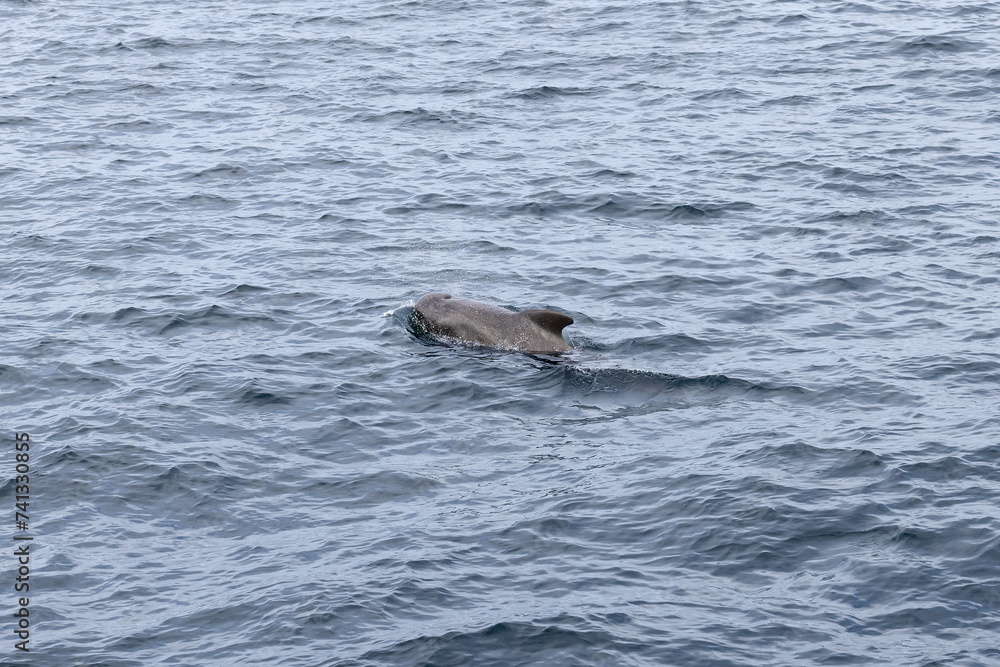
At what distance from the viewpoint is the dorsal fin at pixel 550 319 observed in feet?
63.1

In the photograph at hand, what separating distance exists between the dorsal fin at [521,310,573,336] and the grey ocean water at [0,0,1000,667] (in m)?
0.52

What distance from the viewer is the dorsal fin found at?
757 inches

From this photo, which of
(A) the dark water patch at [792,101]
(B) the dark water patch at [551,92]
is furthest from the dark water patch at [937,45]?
(B) the dark water patch at [551,92]

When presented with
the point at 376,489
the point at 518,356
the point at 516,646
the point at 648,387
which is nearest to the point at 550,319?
the point at 518,356

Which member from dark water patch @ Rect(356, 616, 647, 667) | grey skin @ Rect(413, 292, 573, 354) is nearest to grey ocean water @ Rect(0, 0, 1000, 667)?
dark water patch @ Rect(356, 616, 647, 667)

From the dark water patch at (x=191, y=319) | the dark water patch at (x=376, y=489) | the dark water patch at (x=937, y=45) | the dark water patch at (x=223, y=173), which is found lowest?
the dark water patch at (x=376, y=489)

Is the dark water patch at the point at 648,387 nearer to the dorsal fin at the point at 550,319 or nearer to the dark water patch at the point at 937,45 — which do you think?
the dorsal fin at the point at 550,319

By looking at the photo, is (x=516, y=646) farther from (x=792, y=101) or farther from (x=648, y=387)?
(x=792, y=101)

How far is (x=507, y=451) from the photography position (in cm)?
1697

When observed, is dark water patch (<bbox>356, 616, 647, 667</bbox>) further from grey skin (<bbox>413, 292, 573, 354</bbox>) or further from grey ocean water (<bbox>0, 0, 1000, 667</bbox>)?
grey skin (<bbox>413, 292, 573, 354</bbox>)

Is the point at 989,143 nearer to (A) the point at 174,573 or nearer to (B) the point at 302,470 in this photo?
(B) the point at 302,470

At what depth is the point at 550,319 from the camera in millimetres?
19312

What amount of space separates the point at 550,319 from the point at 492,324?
3.73ft

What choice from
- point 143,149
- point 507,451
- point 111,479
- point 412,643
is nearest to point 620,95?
point 143,149
